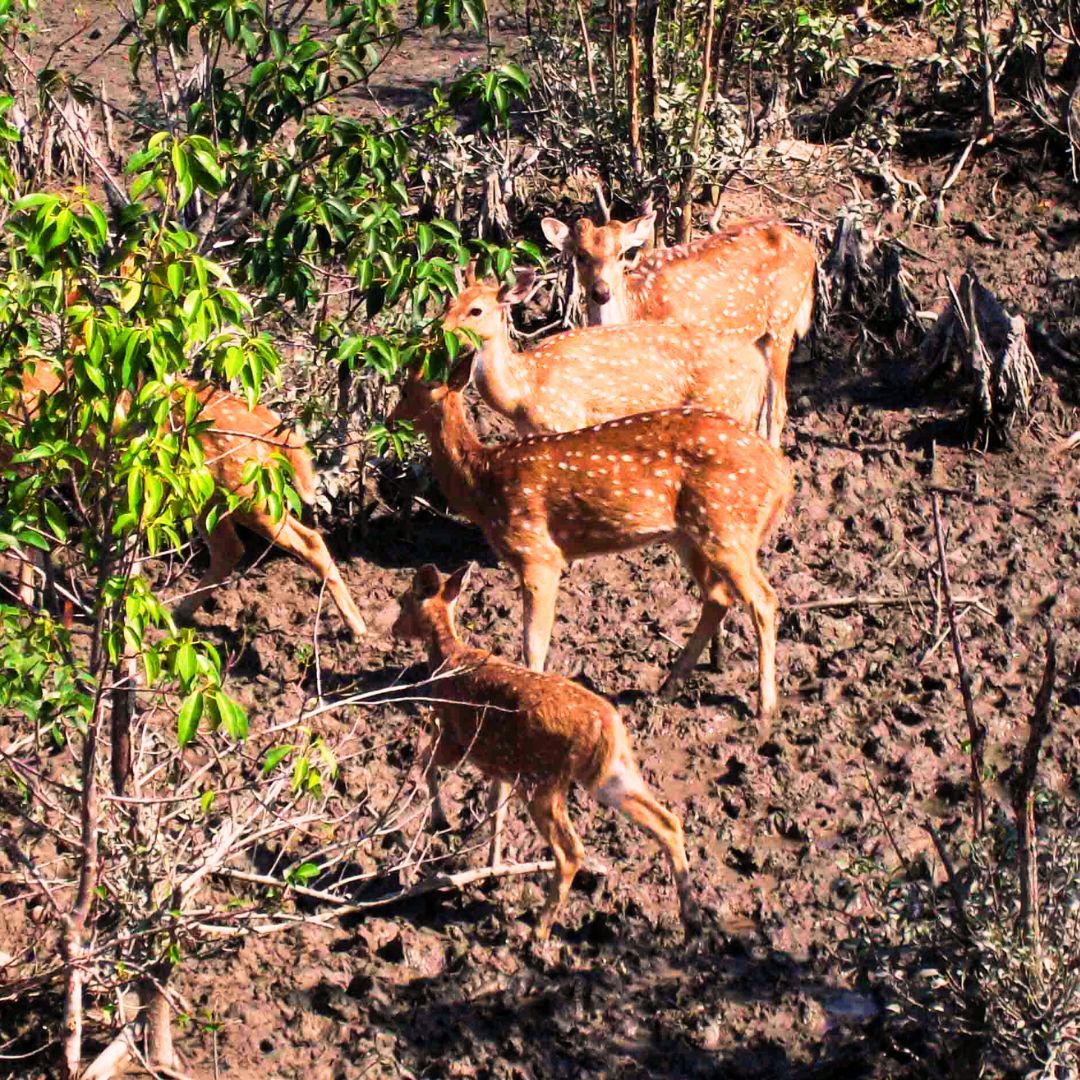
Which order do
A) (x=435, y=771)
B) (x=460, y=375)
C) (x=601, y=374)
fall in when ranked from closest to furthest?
(x=435, y=771) < (x=460, y=375) < (x=601, y=374)

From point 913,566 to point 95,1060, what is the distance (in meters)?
4.68

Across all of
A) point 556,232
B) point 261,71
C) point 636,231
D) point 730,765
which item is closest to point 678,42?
point 636,231

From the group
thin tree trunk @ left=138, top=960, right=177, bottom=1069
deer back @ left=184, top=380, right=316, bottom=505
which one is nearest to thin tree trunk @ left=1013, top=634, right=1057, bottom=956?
thin tree trunk @ left=138, top=960, right=177, bottom=1069

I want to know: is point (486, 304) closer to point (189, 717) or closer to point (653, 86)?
point (653, 86)

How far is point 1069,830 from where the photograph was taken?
22.1 feet

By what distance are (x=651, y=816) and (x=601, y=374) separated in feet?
10.3

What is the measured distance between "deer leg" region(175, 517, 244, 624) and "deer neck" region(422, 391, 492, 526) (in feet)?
3.33

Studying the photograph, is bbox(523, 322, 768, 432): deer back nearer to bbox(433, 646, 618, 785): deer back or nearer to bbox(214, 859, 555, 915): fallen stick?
bbox(433, 646, 618, 785): deer back

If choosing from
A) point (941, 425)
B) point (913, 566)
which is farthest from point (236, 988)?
point (941, 425)

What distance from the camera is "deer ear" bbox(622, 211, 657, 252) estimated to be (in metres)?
10.3

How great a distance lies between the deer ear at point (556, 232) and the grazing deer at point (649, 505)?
2.11 m

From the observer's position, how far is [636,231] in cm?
1041

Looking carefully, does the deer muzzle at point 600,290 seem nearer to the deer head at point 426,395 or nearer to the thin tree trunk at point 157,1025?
the deer head at point 426,395

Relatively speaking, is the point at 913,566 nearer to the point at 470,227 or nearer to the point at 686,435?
the point at 686,435
